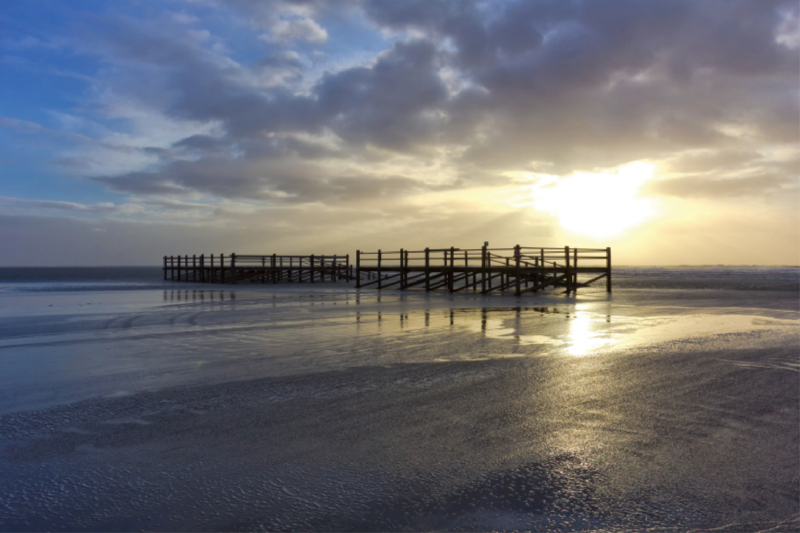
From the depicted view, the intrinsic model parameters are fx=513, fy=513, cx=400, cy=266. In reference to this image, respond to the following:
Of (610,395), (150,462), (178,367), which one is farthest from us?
(178,367)

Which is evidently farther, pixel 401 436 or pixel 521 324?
pixel 521 324

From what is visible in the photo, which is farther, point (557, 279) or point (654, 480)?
point (557, 279)

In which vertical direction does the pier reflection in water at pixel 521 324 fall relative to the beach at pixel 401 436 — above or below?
above

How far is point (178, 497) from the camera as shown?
11.6 feet

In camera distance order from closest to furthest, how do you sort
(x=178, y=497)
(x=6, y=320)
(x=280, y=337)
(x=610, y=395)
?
(x=178, y=497), (x=610, y=395), (x=280, y=337), (x=6, y=320)

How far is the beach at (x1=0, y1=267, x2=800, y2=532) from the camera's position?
3354 mm

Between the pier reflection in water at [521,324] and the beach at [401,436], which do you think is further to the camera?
the pier reflection in water at [521,324]

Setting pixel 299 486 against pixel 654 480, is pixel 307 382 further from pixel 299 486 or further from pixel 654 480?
pixel 654 480

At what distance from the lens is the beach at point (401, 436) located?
132 inches

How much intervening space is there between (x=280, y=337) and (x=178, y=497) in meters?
7.54

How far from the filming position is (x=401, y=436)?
472cm

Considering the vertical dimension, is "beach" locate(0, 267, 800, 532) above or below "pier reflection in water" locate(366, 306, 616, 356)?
below

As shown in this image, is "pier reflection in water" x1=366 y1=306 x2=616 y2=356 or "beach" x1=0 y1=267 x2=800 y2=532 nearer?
"beach" x1=0 y1=267 x2=800 y2=532

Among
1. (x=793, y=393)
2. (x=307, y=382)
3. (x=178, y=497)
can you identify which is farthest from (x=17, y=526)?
(x=793, y=393)
